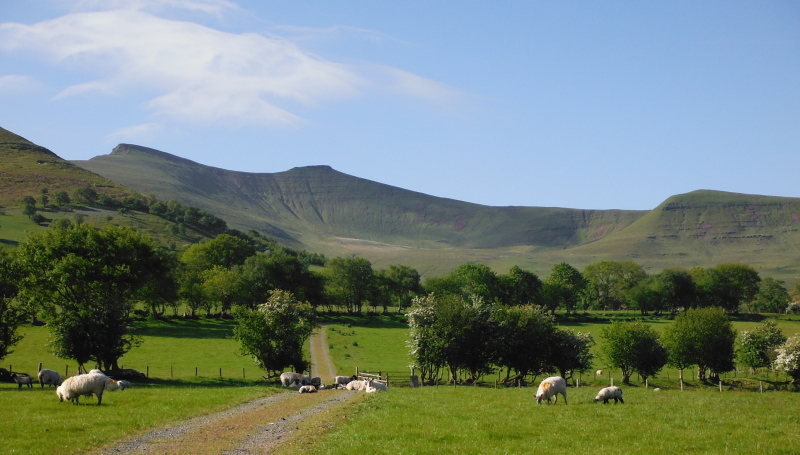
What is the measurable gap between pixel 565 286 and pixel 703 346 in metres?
87.1

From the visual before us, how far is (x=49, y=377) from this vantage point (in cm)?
4097

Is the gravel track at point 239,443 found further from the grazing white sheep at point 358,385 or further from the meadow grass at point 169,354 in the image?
the meadow grass at point 169,354

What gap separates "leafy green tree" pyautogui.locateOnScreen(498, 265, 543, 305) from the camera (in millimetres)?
147875

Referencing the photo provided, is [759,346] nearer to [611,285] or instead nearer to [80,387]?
[80,387]

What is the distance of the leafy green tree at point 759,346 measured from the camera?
8088cm

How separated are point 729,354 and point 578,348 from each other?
24668 mm

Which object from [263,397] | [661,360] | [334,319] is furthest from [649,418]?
[334,319]

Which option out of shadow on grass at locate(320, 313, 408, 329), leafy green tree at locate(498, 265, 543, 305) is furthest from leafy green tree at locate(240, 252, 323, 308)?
leafy green tree at locate(498, 265, 543, 305)

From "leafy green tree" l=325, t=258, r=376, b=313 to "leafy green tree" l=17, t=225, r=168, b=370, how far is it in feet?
295

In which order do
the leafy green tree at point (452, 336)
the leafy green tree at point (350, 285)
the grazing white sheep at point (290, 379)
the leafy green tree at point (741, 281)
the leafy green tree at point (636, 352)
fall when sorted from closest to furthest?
the grazing white sheep at point (290, 379)
the leafy green tree at point (452, 336)
the leafy green tree at point (636, 352)
the leafy green tree at point (350, 285)
the leafy green tree at point (741, 281)

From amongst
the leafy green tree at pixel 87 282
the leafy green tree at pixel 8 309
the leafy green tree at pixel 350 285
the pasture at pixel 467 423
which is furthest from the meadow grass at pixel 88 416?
the leafy green tree at pixel 350 285

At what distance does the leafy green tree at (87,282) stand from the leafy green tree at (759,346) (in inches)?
2945

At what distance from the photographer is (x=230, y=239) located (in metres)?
156

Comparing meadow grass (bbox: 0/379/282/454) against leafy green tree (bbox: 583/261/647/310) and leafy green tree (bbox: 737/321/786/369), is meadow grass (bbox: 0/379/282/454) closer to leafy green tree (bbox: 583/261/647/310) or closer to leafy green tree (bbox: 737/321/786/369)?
leafy green tree (bbox: 737/321/786/369)
